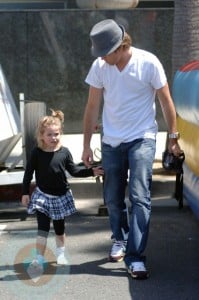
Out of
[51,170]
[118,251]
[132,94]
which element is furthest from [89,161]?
[118,251]

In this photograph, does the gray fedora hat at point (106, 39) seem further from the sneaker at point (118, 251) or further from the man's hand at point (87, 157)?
the sneaker at point (118, 251)

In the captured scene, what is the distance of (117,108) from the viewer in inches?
194

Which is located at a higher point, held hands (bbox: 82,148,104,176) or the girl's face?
the girl's face

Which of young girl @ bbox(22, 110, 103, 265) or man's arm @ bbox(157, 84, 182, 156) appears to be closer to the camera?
man's arm @ bbox(157, 84, 182, 156)

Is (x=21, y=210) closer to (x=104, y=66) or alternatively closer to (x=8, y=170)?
(x=8, y=170)

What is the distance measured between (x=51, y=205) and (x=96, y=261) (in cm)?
63

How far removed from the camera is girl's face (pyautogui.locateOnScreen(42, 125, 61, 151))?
501 centimetres

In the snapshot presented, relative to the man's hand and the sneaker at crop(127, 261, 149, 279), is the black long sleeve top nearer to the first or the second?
the man's hand

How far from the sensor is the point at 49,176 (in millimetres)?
5059

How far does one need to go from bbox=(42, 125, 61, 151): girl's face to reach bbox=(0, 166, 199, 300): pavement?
88 centimetres

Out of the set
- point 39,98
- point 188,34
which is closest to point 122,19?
point 39,98

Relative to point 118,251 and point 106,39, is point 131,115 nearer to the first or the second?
point 106,39

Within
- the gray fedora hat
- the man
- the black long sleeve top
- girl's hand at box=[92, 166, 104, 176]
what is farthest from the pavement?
the gray fedora hat

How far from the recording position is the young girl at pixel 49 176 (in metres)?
5.04
